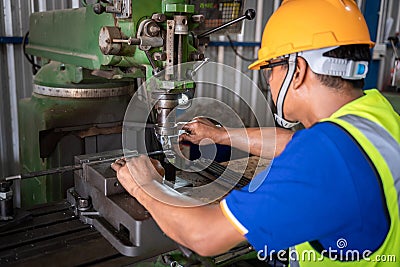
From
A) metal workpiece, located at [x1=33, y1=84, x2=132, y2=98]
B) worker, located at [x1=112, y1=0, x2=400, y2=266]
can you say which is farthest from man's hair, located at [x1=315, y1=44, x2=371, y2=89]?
metal workpiece, located at [x1=33, y1=84, x2=132, y2=98]

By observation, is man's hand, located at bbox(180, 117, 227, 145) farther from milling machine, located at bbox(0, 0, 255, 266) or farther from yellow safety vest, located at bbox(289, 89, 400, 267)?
yellow safety vest, located at bbox(289, 89, 400, 267)

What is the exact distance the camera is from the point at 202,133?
1303mm

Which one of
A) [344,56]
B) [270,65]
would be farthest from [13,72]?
[344,56]

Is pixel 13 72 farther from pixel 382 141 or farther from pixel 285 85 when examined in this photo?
pixel 382 141

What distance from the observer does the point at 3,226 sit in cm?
93

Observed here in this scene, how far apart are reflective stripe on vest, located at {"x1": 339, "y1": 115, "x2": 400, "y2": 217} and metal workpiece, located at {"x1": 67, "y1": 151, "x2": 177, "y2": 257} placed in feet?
1.39

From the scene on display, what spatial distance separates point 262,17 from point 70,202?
237 centimetres

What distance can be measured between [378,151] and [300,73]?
192mm

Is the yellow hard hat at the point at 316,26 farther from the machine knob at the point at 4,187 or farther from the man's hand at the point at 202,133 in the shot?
the machine knob at the point at 4,187

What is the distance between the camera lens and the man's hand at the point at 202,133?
1298mm

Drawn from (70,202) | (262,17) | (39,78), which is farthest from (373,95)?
(262,17)

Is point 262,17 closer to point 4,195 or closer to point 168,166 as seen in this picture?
point 168,166

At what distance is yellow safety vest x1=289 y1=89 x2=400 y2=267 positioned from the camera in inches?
25.5


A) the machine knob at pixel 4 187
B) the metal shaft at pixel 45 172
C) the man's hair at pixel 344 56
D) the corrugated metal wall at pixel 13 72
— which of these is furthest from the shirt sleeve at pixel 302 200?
the corrugated metal wall at pixel 13 72
